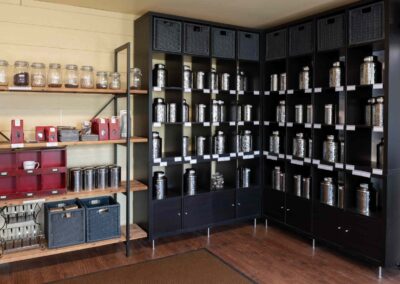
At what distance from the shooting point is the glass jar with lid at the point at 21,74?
2975 millimetres

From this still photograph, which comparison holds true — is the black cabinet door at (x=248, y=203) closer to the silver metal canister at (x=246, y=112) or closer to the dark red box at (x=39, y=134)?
the silver metal canister at (x=246, y=112)

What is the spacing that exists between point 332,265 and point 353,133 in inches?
49.0

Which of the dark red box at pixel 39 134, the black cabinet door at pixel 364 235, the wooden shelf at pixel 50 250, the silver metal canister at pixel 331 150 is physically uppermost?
the dark red box at pixel 39 134

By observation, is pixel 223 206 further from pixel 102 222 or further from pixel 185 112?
pixel 102 222

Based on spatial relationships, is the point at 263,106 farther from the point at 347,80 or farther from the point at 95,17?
the point at 95,17

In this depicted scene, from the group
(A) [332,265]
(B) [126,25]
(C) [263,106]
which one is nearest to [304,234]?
(A) [332,265]

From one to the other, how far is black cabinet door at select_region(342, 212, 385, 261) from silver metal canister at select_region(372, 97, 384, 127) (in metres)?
0.84

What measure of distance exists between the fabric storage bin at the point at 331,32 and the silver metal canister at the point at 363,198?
52.8 inches

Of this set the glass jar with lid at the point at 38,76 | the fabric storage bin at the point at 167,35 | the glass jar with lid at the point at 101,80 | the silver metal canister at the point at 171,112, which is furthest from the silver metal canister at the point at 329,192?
the glass jar with lid at the point at 38,76

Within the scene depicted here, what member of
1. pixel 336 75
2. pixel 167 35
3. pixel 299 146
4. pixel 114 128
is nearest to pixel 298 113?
pixel 299 146

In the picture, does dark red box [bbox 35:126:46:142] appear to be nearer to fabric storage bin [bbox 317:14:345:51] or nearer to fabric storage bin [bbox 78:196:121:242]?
fabric storage bin [bbox 78:196:121:242]

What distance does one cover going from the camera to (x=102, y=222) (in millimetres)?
3400

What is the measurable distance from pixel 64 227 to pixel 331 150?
8.60 ft

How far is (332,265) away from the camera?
10.8ft
